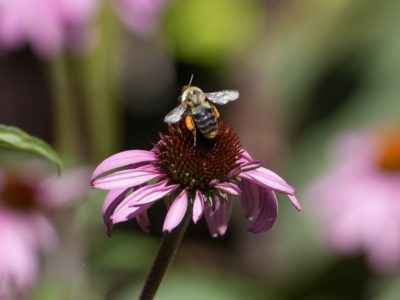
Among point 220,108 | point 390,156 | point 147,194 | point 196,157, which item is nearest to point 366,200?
point 390,156

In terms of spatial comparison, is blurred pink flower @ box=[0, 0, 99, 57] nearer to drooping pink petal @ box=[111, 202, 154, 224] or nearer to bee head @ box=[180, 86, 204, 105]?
bee head @ box=[180, 86, 204, 105]

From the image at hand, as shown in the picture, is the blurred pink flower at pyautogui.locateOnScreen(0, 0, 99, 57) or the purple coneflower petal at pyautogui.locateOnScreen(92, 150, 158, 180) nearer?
the purple coneflower petal at pyautogui.locateOnScreen(92, 150, 158, 180)

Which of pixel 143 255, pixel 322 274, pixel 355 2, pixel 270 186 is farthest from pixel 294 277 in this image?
pixel 270 186

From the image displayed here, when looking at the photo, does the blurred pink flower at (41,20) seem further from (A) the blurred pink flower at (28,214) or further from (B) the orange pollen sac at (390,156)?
(B) the orange pollen sac at (390,156)

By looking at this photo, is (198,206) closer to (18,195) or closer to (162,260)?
(162,260)

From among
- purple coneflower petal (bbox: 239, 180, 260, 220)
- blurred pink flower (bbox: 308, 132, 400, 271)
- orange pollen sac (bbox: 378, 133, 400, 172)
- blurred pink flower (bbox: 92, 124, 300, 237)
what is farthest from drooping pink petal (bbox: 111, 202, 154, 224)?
orange pollen sac (bbox: 378, 133, 400, 172)

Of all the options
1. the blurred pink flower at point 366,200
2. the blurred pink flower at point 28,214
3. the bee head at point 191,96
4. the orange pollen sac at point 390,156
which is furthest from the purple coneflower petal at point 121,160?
the orange pollen sac at point 390,156

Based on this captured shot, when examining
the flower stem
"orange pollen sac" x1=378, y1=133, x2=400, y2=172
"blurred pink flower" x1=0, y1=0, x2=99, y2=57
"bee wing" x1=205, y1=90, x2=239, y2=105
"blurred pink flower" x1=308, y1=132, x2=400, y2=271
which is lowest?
"blurred pink flower" x1=308, y1=132, x2=400, y2=271
